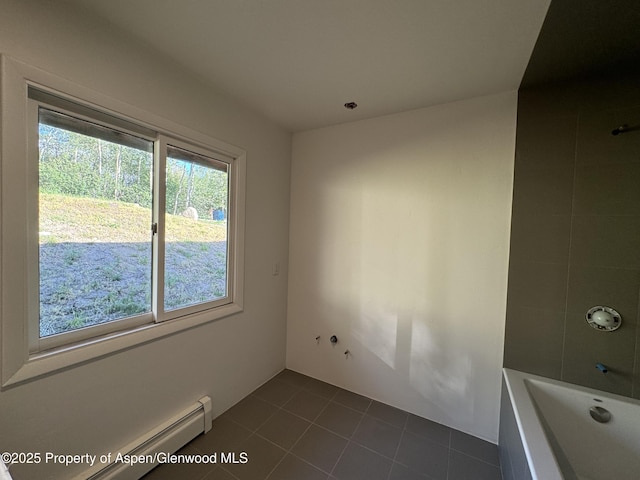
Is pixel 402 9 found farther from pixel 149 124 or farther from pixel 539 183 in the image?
pixel 149 124

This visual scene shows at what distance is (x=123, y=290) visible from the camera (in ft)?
4.62

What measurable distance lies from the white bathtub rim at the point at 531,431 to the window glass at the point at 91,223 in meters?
2.08

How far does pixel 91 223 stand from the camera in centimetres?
128

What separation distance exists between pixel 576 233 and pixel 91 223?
9.06 feet

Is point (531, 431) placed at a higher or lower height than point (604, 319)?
lower

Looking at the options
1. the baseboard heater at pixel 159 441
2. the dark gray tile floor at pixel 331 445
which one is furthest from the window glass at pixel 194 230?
the dark gray tile floor at pixel 331 445

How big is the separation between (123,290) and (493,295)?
2.37m

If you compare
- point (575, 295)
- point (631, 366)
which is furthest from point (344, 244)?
point (631, 366)

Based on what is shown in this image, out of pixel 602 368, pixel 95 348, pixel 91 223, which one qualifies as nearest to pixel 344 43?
pixel 91 223

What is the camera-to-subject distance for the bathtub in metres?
1.26

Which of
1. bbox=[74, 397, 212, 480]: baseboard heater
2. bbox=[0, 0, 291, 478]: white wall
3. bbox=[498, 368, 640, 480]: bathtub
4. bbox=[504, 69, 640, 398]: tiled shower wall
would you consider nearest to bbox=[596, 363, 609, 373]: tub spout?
bbox=[504, 69, 640, 398]: tiled shower wall

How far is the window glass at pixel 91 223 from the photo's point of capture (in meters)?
1.14

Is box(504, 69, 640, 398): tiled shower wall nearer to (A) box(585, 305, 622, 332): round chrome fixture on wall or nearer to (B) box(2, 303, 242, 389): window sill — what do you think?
(A) box(585, 305, 622, 332): round chrome fixture on wall

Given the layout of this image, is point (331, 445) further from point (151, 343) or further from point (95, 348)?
point (95, 348)
